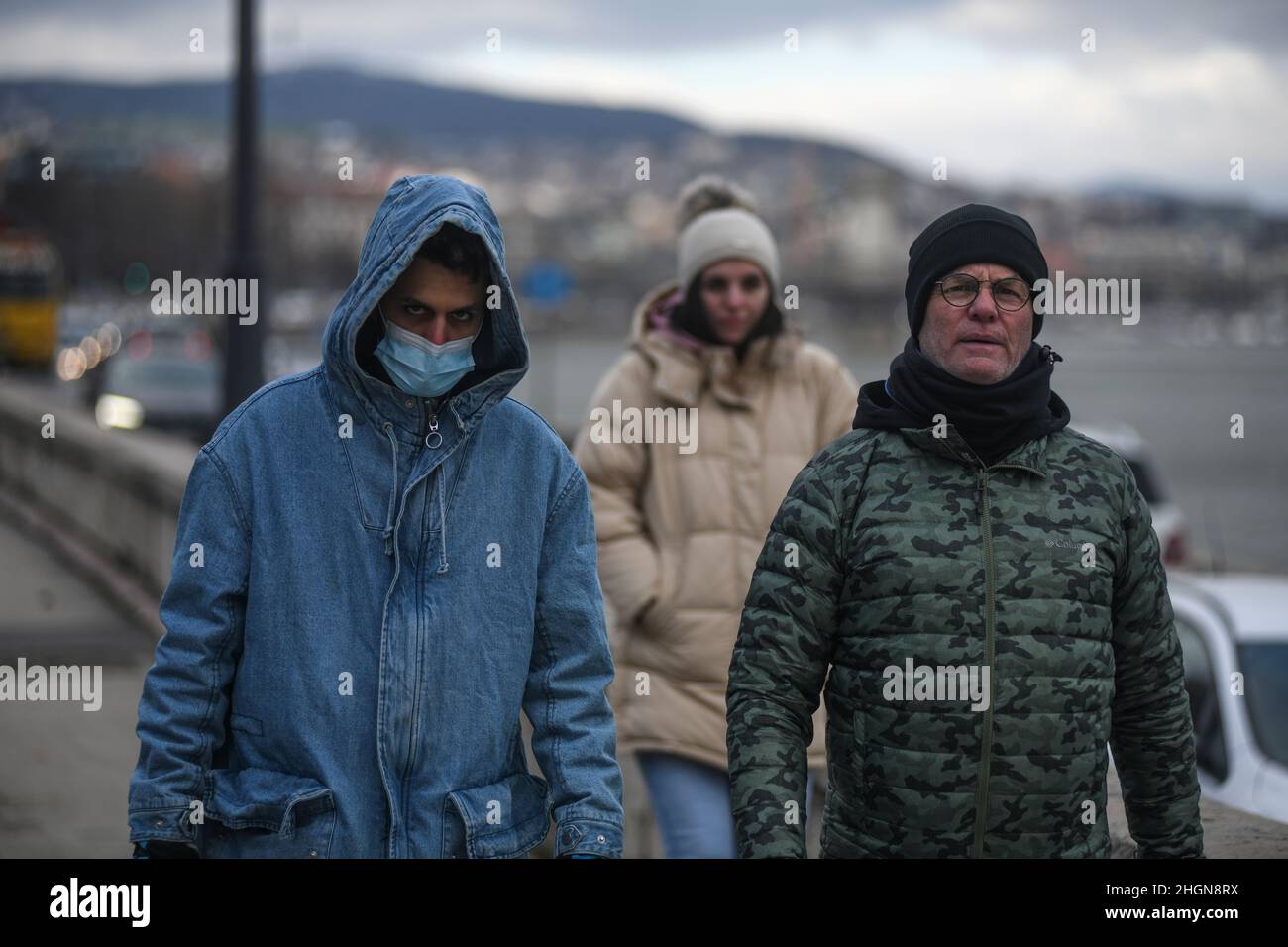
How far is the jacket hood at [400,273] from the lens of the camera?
2.70 m

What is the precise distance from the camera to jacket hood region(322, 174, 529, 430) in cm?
270

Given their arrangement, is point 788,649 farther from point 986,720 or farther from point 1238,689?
point 1238,689

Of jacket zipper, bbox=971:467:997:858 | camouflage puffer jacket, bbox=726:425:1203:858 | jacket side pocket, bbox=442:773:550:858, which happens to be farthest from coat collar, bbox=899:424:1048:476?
jacket side pocket, bbox=442:773:550:858

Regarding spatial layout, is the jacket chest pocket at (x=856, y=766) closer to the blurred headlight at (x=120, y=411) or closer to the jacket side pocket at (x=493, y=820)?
the jacket side pocket at (x=493, y=820)

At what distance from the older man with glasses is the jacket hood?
20.0 inches

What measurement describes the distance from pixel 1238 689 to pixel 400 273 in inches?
179

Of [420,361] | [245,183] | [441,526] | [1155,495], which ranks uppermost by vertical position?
[245,183]

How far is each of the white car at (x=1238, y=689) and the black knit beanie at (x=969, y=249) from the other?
144 inches

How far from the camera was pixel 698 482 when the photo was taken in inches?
172

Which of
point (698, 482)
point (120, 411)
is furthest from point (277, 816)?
point (120, 411)

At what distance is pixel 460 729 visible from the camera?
2.68m
